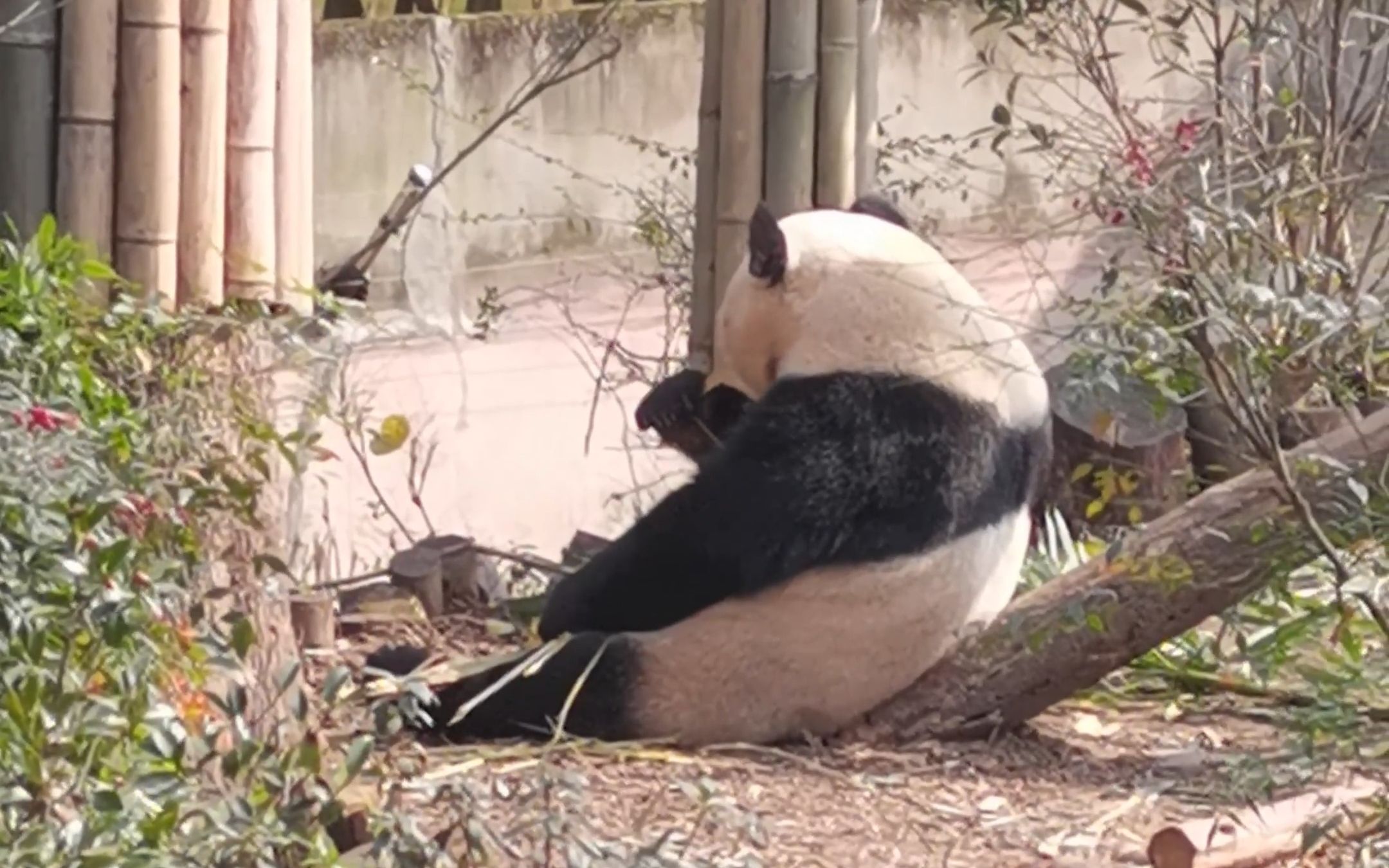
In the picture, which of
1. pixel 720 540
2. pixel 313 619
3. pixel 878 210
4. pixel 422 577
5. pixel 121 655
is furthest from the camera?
pixel 422 577

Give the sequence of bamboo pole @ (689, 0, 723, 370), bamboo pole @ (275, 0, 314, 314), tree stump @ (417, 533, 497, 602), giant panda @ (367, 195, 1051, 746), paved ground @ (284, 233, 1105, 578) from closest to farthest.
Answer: giant panda @ (367, 195, 1051, 746), bamboo pole @ (275, 0, 314, 314), bamboo pole @ (689, 0, 723, 370), tree stump @ (417, 533, 497, 602), paved ground @ (284, 233, 1105, 578)

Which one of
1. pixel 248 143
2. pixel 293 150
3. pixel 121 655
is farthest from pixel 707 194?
pixel 121 655

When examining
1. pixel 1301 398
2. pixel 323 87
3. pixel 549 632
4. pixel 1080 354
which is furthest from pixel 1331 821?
pixel 323 87

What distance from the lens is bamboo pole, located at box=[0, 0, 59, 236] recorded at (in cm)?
414

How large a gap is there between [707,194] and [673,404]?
49 centimetres

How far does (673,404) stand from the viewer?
448cm

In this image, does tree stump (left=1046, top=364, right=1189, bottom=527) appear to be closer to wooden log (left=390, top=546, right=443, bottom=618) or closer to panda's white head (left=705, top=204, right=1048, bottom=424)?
panda's white head (left=705, top=204, right=1048, bottom=424)

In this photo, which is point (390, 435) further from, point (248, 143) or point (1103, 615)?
point (1103, 615)

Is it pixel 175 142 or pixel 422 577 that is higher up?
pixel 175 142

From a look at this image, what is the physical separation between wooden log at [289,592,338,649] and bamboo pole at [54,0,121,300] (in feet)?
2.24

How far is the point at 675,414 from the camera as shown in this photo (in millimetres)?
4492

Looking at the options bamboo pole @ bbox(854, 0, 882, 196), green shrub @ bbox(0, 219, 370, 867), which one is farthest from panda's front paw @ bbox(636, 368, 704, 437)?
green shrub @ bbox(0, 219, 370, 867)

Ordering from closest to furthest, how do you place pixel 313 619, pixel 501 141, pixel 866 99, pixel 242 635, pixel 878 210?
pixel 242 635, pixel 878 210, pixel 313 619, pixel 866 99, pixel 501 141

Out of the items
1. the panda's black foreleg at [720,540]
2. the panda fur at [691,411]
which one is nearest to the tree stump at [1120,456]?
the panda fur at [691,411]
